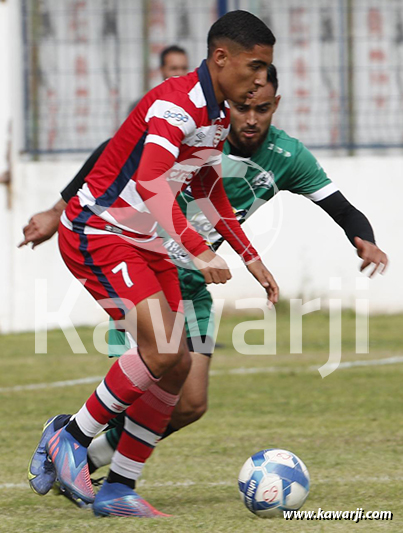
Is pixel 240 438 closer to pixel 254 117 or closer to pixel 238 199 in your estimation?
pixel 238 199

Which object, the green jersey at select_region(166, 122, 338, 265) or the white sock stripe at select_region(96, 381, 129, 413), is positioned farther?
the green jersey at select_region(166, 122, 338, 265)

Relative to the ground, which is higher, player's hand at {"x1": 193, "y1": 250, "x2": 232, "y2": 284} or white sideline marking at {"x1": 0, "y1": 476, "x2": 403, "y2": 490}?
player's hand at {"x1": 193, "y1": 250, "x2": 232, "y2": 284}

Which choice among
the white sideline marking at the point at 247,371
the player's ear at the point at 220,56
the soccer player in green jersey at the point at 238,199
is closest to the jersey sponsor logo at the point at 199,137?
the player's ear at the point at 220,56

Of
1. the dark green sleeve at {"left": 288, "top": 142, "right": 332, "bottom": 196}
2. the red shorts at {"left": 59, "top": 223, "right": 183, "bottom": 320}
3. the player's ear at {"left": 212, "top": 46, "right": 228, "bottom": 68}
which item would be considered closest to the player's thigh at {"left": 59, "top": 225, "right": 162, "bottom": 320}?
the red shorts at {"left": 59, "top": 223, "right": 183, "bottom": 320}

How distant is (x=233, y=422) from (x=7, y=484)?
174cm

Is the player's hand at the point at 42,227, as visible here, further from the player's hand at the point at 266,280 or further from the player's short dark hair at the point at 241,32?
the player's short dark hair at the point at 241,32

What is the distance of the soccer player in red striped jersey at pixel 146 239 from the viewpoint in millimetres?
3689

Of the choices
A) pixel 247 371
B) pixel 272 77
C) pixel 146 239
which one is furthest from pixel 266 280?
pixel 247 371

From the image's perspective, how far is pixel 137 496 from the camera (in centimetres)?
396

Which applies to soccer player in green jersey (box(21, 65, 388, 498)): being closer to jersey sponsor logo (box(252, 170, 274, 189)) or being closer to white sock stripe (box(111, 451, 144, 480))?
jersey sponsor logo (box(252, 170, 274, 189))

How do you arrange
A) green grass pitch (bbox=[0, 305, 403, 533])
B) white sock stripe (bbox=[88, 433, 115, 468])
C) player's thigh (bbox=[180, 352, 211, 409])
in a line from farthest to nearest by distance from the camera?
player's thigh (bbox=[180, 352, 211, 409]) < white sock stripe (bbox=[88, 433, 115, 468]) < green grass pitch (bbox=[0, 305, 403, 533])

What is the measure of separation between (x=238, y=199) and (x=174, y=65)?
311 cm

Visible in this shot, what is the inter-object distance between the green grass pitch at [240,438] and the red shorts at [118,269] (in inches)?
30.5

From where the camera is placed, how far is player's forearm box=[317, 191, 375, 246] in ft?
14.4
